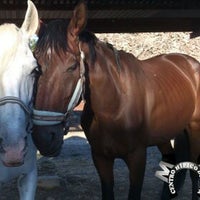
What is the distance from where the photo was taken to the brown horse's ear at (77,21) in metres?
2.75

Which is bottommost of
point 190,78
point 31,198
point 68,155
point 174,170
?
point 68,155

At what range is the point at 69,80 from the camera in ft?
8.88

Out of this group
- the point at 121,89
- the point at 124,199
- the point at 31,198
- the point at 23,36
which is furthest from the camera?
the point at 124,199

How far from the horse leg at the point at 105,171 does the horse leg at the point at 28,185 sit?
596mm

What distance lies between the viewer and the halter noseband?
266cm

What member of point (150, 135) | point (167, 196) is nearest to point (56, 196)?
point (167, 196)

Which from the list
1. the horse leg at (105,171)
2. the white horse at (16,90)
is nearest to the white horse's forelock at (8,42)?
the white horse at (16,90)

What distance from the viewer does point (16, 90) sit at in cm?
245

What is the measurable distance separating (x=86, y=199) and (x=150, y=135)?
53.1 inches

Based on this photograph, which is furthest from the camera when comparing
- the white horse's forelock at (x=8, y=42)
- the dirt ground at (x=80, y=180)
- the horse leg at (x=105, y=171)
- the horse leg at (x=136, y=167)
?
the dirt ground at (x=80, y=180)

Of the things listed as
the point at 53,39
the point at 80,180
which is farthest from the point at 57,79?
the point at 80,180

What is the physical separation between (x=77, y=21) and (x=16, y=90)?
0.65 meters

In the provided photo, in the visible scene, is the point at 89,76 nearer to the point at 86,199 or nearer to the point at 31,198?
the point at 31,198

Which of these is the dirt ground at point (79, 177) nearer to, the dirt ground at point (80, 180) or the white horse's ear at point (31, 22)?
the dirt ground at point (80, 180)
